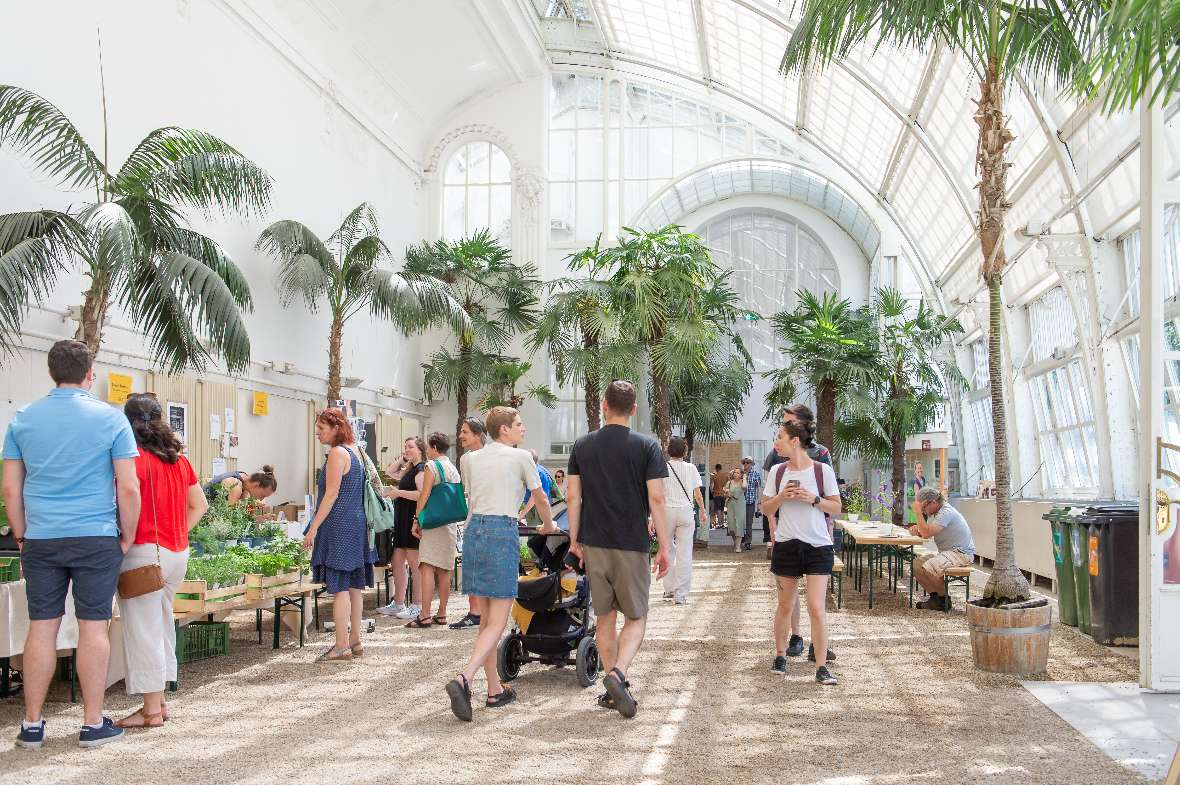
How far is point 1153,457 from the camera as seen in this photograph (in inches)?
242

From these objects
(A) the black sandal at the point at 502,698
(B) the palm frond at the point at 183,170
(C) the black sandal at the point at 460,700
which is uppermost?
(B) the palm frond at the point at 183,170

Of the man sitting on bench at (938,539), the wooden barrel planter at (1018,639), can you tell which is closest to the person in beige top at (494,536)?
the wooden barrel planter at (1018,639)

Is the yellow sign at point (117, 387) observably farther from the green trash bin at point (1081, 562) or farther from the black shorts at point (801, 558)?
the green trash bin at point (1081, 562)

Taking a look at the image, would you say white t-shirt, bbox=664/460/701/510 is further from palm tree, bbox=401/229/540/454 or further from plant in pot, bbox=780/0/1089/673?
palm tree, bbox=401/229/540/454

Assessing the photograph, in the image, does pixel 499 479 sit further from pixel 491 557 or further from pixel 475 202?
pixel 475 202

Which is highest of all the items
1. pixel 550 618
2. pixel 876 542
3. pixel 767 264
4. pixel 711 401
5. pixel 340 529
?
pixel 767 264

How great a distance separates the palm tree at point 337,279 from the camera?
50.2ft

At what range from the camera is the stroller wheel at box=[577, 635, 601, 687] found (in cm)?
623

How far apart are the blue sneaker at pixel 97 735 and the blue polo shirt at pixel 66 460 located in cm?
85

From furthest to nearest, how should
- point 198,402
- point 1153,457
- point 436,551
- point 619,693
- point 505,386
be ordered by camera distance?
1. point 505,386
2. point 198,402
3. point 436,551
4. point 1153,457
5. point 619,693

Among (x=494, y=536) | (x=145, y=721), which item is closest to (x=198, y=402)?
(x=145, y=721)

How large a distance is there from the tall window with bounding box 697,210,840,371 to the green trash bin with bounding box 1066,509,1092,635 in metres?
17.0

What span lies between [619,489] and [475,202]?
1921cm

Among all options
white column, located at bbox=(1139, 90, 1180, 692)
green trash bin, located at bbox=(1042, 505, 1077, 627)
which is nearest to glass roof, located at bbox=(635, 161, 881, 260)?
green trash bin, located at bbox=(1042, 505, 1077, 627)
